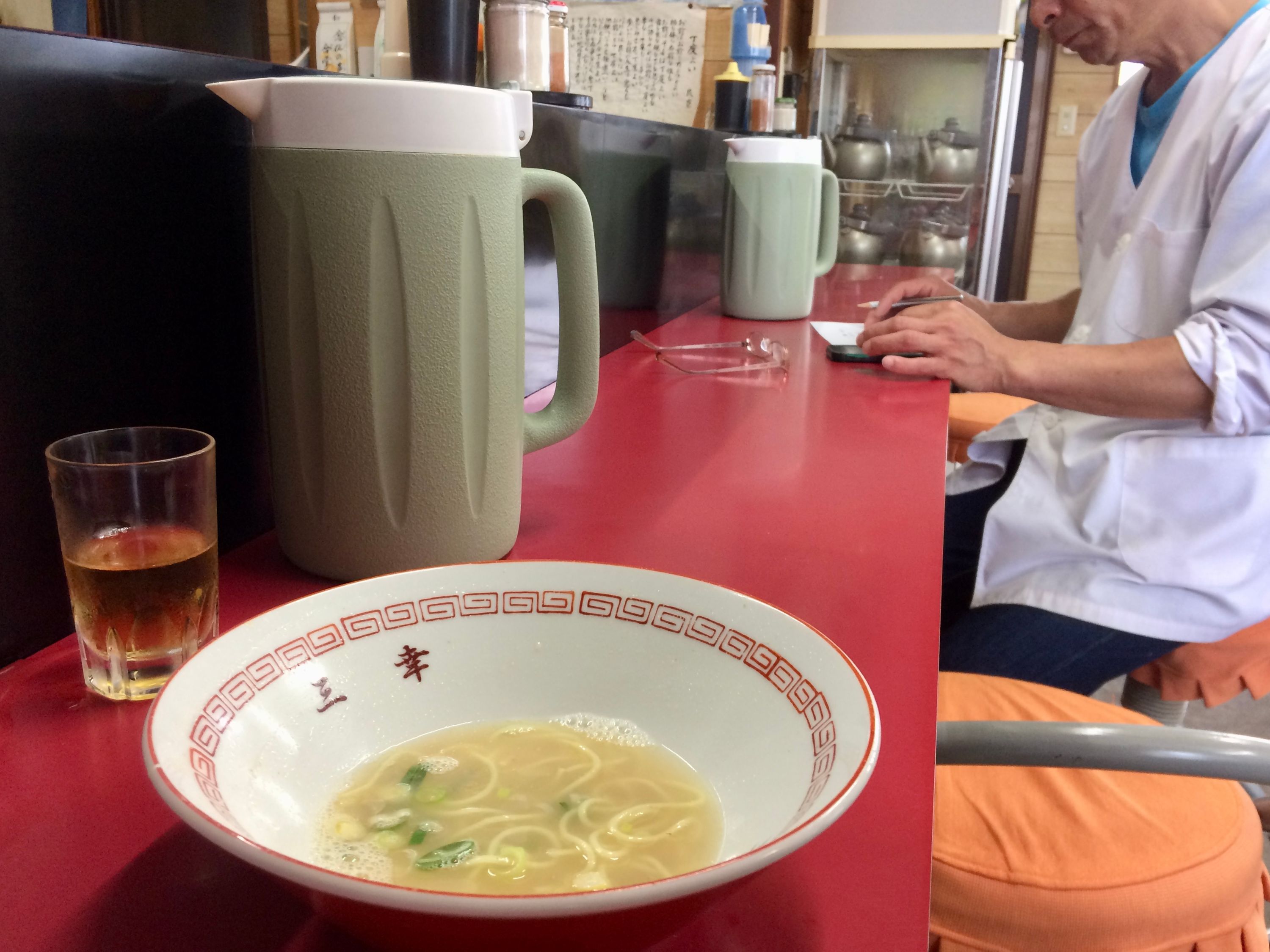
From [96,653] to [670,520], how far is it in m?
0.41

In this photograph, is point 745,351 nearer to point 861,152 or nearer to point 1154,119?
point 1154,119

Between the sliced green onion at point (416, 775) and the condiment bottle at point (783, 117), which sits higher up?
the condiment bottle at point (783, 117)

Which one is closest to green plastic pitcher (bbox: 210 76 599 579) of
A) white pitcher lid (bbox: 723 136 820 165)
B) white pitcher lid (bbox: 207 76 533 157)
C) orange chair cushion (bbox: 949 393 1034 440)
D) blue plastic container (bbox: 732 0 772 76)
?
white pitcher lid (bbox: 207 76 533 157)

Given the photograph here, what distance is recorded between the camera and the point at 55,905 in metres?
0.37

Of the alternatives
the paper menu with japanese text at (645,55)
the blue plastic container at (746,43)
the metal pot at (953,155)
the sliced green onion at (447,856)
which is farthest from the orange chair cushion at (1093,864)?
the metal pot at (953,155)

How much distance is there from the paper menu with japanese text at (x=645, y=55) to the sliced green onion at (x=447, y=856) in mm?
2698

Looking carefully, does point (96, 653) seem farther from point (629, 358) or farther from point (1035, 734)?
point (629, 358)

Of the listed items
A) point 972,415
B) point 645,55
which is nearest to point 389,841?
point 972,415

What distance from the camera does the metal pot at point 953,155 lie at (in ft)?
12.3

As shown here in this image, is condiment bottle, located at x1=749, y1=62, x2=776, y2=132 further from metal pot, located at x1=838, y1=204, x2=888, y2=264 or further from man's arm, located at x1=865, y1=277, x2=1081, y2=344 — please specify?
metal pot, located at x1=838, y1=204, x2=888, y2=264

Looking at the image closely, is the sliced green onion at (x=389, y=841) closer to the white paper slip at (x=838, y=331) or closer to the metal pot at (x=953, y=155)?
the white paper slip at (x=838, y=331)

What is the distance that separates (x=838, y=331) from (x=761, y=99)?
3.80ft

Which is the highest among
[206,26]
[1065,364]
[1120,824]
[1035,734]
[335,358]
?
[206,26]

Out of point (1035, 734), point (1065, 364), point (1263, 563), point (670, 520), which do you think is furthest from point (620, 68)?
point (1035, 734)
